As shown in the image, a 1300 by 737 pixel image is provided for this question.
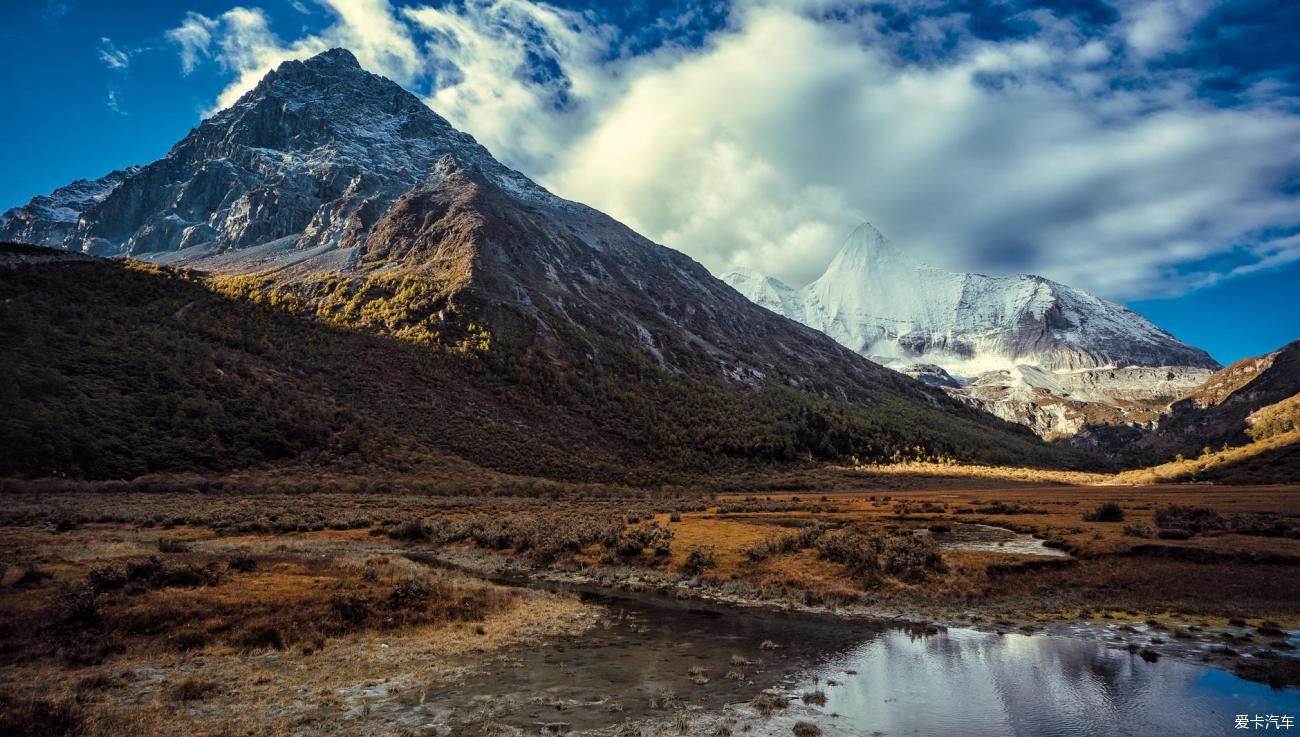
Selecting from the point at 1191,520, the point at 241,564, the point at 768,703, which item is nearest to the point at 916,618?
the point at 768,703

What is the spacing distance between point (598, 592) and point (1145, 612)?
25348mm

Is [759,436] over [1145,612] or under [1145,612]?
over

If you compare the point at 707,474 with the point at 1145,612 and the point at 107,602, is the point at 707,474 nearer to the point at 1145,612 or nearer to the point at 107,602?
the point at 1145,612

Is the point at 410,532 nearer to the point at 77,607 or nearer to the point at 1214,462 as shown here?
the point at 77,607

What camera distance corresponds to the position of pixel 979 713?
15.4 meters

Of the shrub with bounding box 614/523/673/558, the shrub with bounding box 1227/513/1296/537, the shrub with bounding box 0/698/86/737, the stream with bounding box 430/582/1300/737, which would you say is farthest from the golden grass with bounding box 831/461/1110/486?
the shrub with bounding box 0/698/86/737

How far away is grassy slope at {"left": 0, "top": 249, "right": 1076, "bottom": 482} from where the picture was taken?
70.4 m

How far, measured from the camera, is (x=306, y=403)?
303 feet

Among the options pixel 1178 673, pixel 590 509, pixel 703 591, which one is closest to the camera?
pixel 1178 673

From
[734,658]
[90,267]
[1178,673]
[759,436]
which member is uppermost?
[90,267]

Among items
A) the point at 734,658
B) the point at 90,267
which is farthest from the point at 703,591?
the point at 90,267

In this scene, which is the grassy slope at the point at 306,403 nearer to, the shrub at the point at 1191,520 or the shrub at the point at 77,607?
the shrub at the point at 77,607

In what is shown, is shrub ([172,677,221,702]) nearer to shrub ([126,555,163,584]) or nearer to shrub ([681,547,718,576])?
shrub ([126,555,163,584])

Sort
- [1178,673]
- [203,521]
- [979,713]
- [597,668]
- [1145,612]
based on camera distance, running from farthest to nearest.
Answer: [203,521] → [1145,612] → [597,668] → [1178,673] → [979,713]
